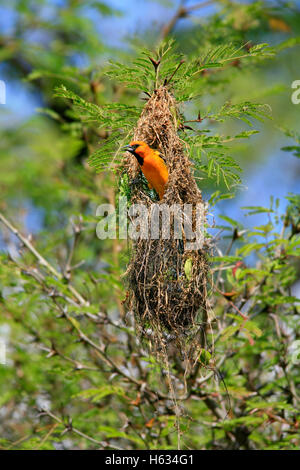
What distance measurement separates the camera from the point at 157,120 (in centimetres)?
274

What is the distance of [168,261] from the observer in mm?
2668

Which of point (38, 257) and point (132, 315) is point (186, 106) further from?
point (38, 257)

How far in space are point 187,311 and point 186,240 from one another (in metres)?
0.38

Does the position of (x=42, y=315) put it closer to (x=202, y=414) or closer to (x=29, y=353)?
(x=29, y=353)

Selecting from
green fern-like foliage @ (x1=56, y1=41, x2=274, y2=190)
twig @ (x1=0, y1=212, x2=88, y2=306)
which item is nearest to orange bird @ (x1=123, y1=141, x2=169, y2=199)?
green fern-like foliage @ (x1=56, y1=41, x2=274, y2=190)

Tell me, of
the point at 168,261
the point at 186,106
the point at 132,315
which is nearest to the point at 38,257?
the point at 132,315

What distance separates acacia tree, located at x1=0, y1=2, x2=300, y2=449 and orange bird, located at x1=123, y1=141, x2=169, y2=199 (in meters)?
0.14

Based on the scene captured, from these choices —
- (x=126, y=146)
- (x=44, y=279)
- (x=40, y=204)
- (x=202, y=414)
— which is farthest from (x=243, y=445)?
(x=40, y=204)

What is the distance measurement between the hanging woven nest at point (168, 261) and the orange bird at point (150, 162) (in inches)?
1.8

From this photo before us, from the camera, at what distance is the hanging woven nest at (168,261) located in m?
2.66

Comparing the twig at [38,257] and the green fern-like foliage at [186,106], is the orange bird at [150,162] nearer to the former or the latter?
the green fern-like foliage at [186,106]

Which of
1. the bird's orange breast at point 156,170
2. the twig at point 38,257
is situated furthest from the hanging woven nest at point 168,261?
the twig at point 38,257

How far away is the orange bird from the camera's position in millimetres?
2695

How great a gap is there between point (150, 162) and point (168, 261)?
528 millimetres
